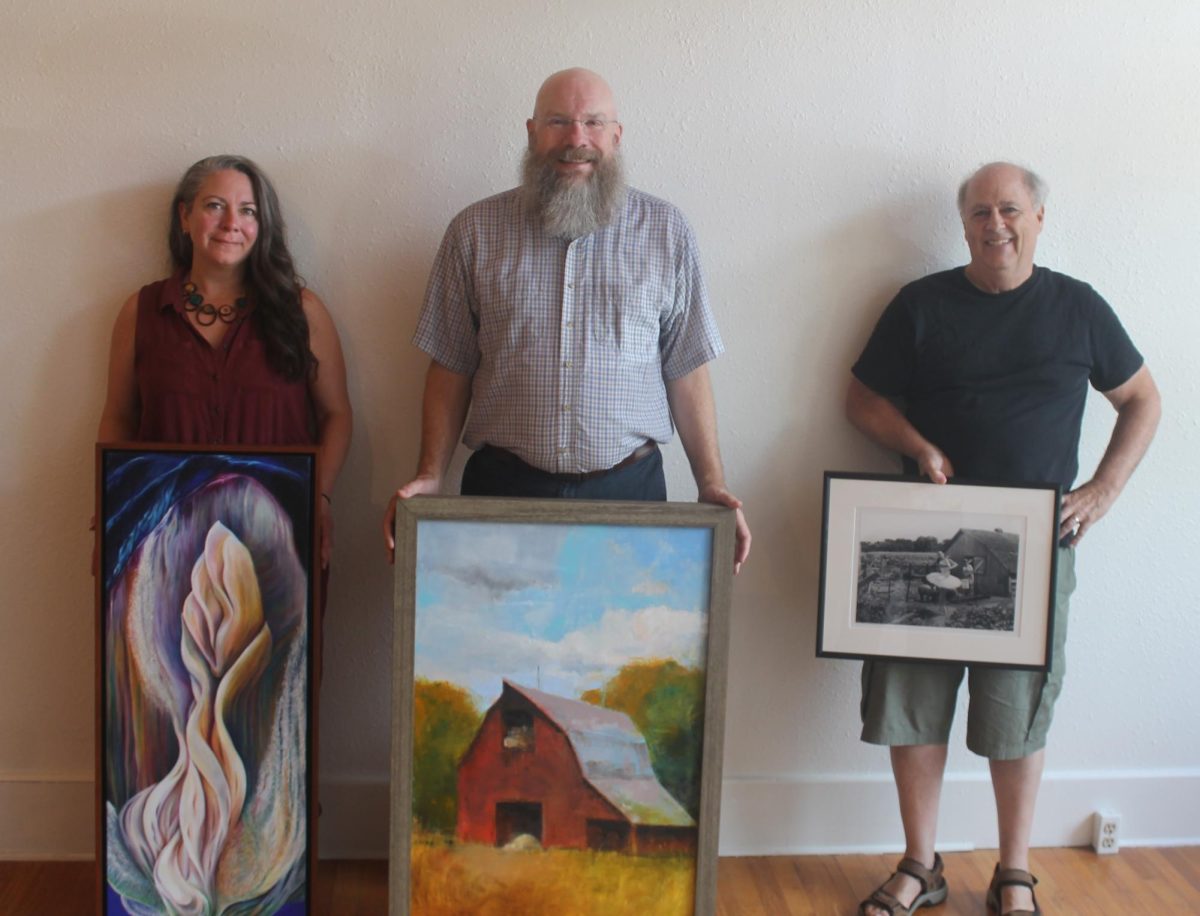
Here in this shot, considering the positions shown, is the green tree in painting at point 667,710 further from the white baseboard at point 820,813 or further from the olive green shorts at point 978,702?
the white baseboard at point 820,813

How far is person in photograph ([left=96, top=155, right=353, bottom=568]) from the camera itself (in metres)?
2.23

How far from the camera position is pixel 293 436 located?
230 cm

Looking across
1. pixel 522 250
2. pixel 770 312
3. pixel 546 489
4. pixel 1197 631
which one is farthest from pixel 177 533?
pixel 1197 631

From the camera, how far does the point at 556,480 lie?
7.17ft

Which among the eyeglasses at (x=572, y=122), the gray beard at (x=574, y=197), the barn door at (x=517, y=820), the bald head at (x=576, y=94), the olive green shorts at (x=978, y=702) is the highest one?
the bald head at (x=576, y=94)

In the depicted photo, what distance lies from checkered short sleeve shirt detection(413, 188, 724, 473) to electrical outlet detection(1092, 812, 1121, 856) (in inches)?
64.6

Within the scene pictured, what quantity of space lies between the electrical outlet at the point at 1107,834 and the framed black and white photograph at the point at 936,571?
0.75 m

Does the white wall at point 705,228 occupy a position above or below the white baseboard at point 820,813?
above

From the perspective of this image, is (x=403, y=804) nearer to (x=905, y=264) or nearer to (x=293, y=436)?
(x=293, y=436)

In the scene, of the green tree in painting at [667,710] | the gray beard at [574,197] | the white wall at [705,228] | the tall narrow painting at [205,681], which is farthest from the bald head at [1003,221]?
the tall narrow painting at [205,681]

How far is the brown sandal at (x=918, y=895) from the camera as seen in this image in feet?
8.04

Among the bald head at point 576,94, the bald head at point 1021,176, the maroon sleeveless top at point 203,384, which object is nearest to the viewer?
the bald head at point 576,94

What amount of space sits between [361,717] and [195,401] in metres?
0.89

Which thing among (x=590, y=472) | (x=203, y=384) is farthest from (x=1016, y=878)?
(x=203, y=384)
